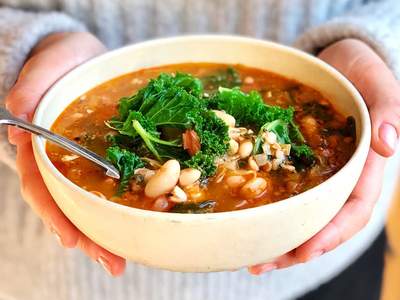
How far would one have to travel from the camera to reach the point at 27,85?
101cm

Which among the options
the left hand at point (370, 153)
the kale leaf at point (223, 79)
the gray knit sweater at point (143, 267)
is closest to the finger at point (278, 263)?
the left hand at point (370, 153)

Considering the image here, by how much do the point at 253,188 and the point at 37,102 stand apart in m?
0.42

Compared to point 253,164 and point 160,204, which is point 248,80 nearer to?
point 253,164

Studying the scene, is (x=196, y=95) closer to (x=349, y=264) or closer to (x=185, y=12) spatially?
(x=185, y=12)

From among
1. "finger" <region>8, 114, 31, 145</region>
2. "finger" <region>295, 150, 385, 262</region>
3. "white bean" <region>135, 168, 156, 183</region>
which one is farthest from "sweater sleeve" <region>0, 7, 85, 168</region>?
"finger" <region>295, 150, 385, 262</region>

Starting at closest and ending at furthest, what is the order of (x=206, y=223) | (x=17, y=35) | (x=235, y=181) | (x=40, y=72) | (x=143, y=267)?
(x=206, y=223)
(x=235, y=181)
(x=40, y=72)
(x=17, y=35)
(x=143, y=267)

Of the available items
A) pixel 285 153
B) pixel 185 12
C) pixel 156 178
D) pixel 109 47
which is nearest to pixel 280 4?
pixel 185 12

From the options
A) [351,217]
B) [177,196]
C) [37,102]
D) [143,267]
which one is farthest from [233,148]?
[143,267]

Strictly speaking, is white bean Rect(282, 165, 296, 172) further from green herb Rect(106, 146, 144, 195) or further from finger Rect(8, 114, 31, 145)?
finger Rect(8, 114, 31, 145)

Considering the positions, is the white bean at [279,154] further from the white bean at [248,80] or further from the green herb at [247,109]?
the white bean at [248,80]

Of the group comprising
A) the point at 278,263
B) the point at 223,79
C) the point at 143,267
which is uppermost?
the point at 223,79

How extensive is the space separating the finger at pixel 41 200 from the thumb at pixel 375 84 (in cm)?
49

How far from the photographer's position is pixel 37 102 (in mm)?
998

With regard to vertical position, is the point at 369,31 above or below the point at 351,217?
above
